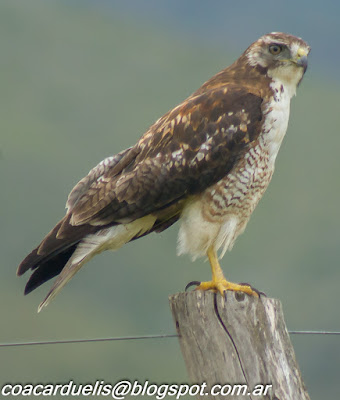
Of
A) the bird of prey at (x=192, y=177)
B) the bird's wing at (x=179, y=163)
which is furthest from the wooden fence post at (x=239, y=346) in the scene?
the bird's wing at (x=179, y=163)

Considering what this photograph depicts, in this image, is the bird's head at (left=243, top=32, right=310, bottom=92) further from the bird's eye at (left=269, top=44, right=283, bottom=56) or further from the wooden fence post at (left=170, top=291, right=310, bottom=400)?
the wooden fence post at (left=170, top=291, right=310, bottom=400)

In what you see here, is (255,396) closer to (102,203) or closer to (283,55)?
(102,203)

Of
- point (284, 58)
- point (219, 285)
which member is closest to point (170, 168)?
point (219, 285)

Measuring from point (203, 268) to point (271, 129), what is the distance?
962 inches

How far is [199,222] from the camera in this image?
20.1 feet

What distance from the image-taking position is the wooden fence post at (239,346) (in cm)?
497

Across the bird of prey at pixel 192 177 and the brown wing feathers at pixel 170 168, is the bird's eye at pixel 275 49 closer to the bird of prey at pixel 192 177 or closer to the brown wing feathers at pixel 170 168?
the bird of prey at pixel 192 177

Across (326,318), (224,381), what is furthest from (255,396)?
(326,318)

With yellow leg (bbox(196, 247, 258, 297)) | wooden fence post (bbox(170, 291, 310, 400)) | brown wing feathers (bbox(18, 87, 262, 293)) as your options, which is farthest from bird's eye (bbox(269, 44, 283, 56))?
wooden fence post (bbox(170, 291, 310, 400))

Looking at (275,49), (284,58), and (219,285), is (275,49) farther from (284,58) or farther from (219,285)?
(219,285)

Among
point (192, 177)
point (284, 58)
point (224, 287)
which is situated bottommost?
point (224, 287)

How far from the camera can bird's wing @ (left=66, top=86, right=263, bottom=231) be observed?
597cm

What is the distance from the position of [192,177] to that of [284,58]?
0.82 m

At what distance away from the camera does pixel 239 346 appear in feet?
16.5
